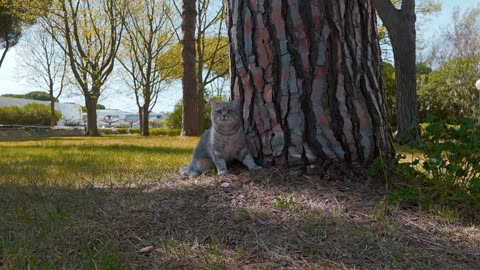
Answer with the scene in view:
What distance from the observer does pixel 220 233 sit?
2.19 metres

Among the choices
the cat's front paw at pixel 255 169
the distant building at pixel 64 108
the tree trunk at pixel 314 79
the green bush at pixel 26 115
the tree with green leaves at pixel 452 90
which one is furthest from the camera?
the distant building at pixel 64 108

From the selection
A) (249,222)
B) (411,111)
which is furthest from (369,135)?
(411,111)

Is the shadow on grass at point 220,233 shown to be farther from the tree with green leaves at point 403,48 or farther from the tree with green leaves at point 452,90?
the tree with green leaves at point 452,90

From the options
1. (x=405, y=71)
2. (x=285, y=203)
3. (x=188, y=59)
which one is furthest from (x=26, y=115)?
(x=285, y=203)

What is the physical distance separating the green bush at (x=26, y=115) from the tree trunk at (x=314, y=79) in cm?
3214

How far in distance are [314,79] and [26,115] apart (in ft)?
110

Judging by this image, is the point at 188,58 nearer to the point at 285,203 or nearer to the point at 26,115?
the point at 285,203

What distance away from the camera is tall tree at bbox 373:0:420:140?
9188 millimetres

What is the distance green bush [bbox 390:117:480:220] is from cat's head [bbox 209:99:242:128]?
1204mm

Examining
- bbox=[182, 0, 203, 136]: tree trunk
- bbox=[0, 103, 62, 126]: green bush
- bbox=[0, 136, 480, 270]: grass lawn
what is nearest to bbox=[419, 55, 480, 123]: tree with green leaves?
bbox=[182, 0, 203, 136]: tree trunk

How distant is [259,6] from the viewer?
2885mm

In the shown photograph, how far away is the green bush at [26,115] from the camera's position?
30500 millimetres

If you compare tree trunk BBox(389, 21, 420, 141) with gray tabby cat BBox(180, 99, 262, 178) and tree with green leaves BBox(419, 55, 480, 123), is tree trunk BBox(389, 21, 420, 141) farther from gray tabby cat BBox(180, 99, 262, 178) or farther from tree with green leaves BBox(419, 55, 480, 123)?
tree with green leaves BBox(419, 55, 480, 123)

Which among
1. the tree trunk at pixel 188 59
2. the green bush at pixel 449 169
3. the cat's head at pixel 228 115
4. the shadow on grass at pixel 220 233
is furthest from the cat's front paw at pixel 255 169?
the tree trunk at pixel 188 59
